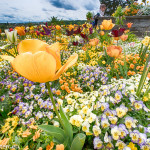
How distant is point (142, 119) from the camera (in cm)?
113

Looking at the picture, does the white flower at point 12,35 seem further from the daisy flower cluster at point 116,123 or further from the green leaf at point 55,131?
the green leaf at point 55,131

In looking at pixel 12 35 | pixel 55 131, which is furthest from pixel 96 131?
pixel 12 35

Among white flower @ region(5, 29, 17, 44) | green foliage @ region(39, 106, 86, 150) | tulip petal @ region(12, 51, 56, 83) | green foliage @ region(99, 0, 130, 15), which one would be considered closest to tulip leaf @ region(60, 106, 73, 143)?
green foliage @ region(39, 106, 86, 150)

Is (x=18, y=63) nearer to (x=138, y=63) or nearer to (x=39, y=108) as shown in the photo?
(x=39, y=108)

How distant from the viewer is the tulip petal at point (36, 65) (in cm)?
54

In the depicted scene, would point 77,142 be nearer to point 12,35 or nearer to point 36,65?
point 36,65

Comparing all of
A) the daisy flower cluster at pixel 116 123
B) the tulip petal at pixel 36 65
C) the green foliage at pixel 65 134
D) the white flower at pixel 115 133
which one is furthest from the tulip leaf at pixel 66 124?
the tulip petal at pixel 36 65

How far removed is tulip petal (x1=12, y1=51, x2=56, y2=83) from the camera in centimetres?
54

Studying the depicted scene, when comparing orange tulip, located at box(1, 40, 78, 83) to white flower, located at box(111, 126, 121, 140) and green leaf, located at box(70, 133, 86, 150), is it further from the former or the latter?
white flower, located at box(111, 126, 121, 140)

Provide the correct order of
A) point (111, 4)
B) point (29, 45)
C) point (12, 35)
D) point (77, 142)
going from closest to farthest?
1. point (29, 45)
2. point (77, 142)
3. point (12, 35)
4. point (111, 4)

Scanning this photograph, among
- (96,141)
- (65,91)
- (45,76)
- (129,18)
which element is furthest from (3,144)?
(129,18)

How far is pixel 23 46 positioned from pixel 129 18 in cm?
760

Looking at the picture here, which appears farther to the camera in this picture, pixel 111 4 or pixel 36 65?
pixel 111 4

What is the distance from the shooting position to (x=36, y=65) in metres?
0.55
